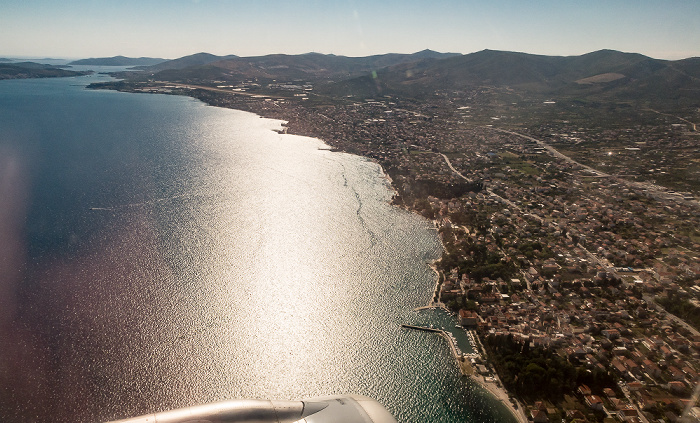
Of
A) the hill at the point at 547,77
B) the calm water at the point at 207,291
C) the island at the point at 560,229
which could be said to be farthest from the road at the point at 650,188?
the hill at the point at 547,77

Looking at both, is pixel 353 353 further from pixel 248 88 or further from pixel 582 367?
pixel 248 88

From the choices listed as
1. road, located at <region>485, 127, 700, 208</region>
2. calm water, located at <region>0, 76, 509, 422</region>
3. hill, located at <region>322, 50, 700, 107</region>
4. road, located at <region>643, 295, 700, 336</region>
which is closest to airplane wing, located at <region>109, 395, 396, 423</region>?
calm water, located at <region>0, 76, 509, 422</region>

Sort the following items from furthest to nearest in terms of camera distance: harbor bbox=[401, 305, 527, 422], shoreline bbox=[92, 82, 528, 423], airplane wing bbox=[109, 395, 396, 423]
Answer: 1. harbor bbox=[401, 305, 527, 422]
2. shoreline bbox=[92, 82, 528, 423]
3. airplane wing bbox=[109, 395, 396, 423]

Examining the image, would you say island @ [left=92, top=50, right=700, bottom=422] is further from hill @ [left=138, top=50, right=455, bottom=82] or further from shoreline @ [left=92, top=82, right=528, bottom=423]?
hill @ [left=138, top=50, right=455, bottom=82]

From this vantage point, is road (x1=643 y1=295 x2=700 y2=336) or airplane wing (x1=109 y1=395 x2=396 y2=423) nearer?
airplane wing (x1=109 y1=395 x2=396 y2=423)

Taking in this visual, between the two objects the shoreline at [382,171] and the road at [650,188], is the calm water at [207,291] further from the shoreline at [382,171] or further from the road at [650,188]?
the road at [650,188]

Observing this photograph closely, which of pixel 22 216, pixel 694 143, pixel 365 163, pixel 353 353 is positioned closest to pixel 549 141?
pixel 694 143
